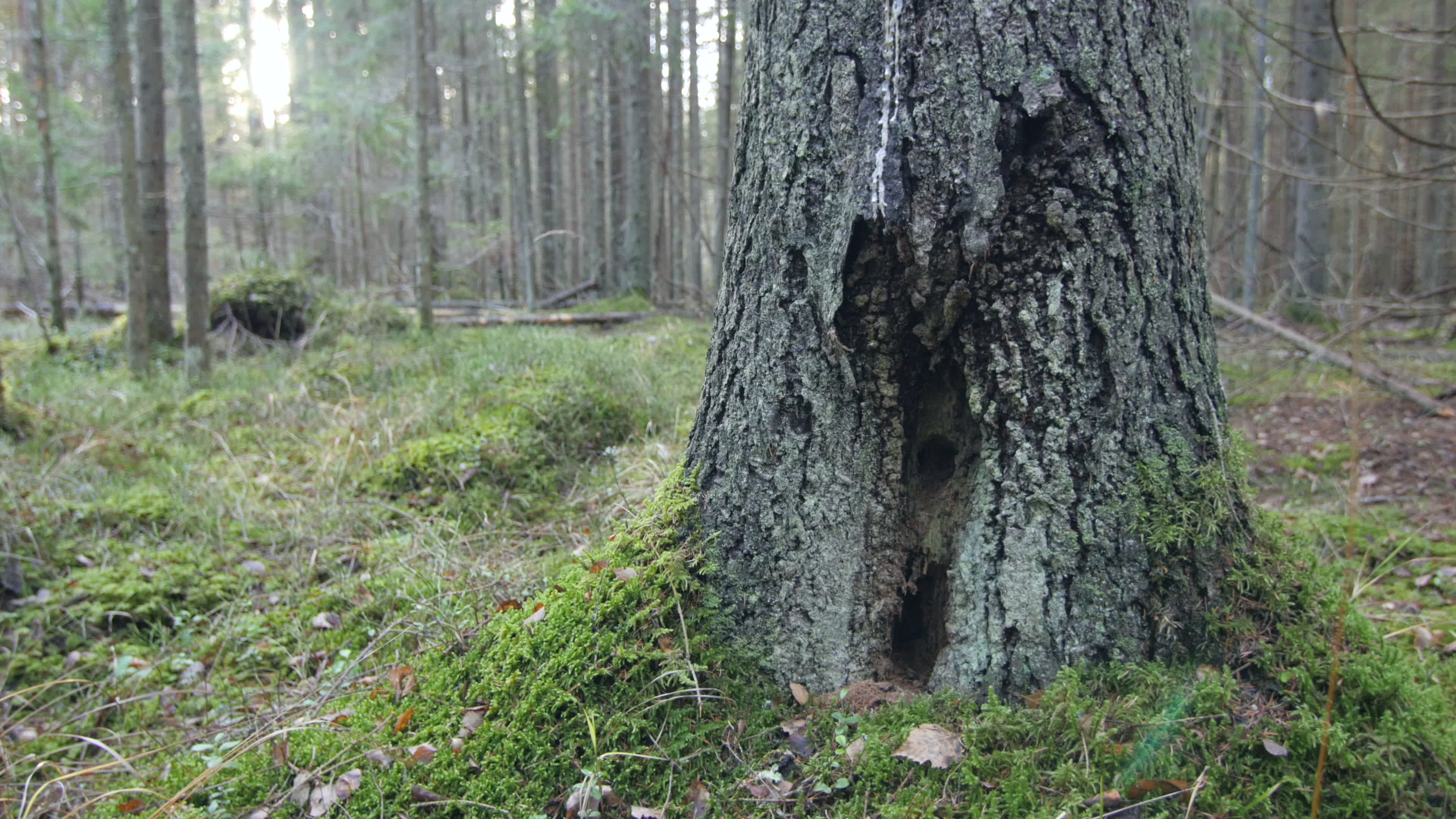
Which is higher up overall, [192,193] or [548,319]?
[192,193]

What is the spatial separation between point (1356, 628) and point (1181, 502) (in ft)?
2.20

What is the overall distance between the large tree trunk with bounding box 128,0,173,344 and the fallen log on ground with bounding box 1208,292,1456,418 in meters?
11.1

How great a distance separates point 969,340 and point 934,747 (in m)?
1.03

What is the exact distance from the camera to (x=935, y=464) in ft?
7.34

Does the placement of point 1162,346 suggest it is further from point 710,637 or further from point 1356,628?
point 710,637

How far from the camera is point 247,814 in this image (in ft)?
6.85

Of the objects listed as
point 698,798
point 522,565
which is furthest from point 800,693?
point 522,565

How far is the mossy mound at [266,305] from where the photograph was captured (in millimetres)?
10031

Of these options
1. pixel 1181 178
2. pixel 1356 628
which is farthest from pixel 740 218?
pixel 1356 628

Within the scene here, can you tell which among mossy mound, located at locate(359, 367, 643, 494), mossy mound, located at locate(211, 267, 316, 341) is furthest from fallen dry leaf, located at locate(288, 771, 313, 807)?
mossy mound, located at locate(211, 267, 316, 341)

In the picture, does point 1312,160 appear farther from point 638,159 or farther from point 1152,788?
point 1152,788

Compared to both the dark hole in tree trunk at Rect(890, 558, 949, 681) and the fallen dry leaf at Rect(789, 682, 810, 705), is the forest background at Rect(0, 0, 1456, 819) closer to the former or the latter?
the fallen dry leaf at Rect(789, 682, 810, 705)

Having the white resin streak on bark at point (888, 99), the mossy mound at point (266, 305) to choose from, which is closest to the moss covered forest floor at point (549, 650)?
the white resin streak on bark at point (888, 99)

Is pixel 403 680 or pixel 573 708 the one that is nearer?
pixel 573 708
